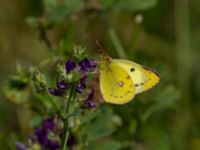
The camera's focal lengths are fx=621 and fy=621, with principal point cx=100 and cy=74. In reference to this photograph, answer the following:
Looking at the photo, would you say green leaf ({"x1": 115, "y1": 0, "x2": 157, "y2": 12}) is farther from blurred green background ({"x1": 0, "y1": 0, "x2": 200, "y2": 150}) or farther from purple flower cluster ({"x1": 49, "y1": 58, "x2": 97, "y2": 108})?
purple flower cluster ({"x1": 49, "y1": 58, "x2": 97, "y2": 108})

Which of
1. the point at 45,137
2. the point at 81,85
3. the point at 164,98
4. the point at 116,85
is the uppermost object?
the point at 81,85

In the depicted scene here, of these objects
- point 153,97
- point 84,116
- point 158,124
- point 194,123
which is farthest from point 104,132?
point 194,123

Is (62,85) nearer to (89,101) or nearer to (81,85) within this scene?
(81,85)

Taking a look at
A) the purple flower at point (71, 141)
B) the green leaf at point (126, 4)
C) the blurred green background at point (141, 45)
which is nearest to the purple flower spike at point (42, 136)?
the purple flower at point (71, 141)

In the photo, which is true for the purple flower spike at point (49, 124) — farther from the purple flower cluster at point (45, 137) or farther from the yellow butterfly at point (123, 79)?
the yellow butterfly at point (123, 79)

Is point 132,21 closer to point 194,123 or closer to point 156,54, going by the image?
point 156,54

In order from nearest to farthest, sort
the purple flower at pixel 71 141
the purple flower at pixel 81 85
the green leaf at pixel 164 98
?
the purple flower at pixel 81 85 < the purple flower at pixel 71 141 < the green leaf at pixel 164 98

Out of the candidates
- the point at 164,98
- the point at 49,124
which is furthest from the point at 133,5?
the point at 49,124
